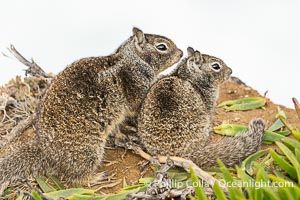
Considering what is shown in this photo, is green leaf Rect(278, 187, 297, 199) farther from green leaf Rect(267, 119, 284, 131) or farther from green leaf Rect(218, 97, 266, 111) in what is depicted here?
green leaf Rect(218, 97, 266, 111)

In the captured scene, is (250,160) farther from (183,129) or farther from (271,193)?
(271,193)

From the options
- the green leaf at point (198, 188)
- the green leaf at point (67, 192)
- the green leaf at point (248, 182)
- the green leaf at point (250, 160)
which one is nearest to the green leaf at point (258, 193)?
the green leaf at point (248, 182)

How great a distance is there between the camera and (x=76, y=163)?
7816 millimetres

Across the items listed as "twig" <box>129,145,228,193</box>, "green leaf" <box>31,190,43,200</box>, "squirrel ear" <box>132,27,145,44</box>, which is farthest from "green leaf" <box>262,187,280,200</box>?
"squirrel ear" <box>132,27,145,44</box>

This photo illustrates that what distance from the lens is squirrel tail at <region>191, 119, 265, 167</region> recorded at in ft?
25.4

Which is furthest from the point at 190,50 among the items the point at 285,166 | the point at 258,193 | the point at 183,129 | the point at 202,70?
the point at 258,193

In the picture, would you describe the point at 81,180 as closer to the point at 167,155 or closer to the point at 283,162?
the point at 167,155

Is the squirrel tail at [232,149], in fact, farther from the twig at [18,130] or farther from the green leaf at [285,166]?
the twig at [18,130]

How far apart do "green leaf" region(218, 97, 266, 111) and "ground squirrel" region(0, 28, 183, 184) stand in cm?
141

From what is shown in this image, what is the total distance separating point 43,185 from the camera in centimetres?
771

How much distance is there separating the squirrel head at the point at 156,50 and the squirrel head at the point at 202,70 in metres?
0.15

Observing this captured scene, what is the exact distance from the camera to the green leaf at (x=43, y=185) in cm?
766

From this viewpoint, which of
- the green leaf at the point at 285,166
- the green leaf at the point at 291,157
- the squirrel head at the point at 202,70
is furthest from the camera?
the squirrel head at the point at 202,70

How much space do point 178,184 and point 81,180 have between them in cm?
118
